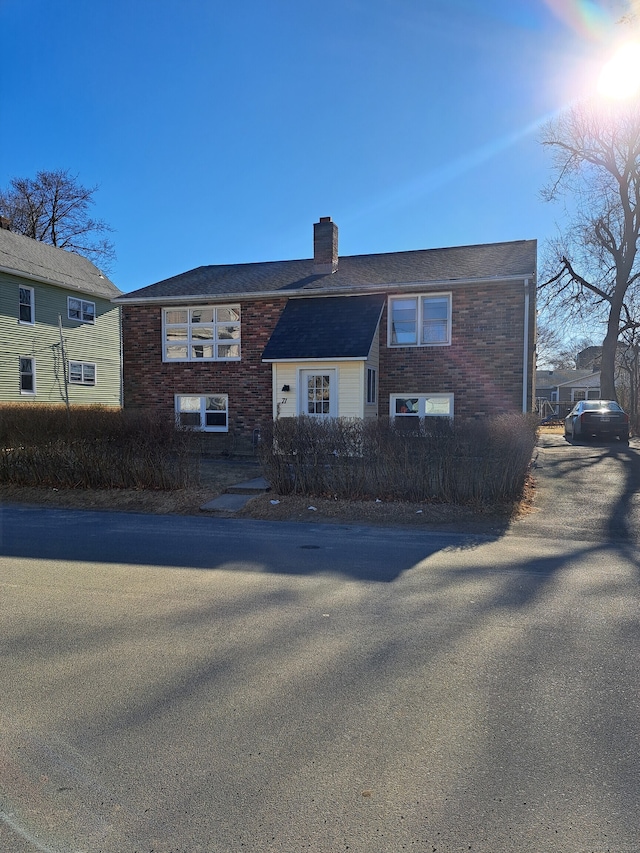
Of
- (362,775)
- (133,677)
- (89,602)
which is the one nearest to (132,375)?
(89,602)

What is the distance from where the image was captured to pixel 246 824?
2297 millimetres

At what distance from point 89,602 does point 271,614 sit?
1.65m

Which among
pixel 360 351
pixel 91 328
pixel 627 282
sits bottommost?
pixel 360 351

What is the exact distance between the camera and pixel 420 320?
630 inches

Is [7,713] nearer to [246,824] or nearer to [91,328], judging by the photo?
[246,824]

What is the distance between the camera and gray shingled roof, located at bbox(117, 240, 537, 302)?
51.6ft

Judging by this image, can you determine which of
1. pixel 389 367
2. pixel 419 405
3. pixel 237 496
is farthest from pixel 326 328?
pixel 237 496

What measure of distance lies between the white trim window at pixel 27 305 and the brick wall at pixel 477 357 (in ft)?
50.7

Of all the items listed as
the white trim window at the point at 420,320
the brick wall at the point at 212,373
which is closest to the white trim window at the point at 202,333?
the brick wall at the point at 212,373

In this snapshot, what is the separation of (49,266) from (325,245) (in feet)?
43.6

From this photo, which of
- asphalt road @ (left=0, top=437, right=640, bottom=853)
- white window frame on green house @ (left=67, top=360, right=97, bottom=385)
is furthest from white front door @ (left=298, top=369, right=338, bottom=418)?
white window frame on green house @ (left=67, top=360, right=97, bottom=385)

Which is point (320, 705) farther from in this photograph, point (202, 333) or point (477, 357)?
point (202, 333)

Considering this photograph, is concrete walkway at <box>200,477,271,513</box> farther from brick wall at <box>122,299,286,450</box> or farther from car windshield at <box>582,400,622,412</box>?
car windshield at <box>582,400,622,412</box>

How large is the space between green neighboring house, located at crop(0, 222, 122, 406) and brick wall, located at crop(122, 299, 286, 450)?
5364 millimetres
